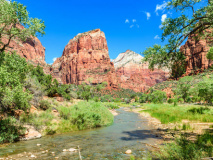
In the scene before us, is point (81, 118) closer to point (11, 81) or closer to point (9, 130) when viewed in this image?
point (9, 130)

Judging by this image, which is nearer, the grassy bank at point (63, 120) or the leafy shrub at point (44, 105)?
the grassy bank at point (63, 120)

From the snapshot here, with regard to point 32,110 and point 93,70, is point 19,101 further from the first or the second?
point 93,70

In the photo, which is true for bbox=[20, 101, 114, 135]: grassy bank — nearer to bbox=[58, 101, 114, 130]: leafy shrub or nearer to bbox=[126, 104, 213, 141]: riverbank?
bbox=[58, 101, 114, 130]: leafy shrub

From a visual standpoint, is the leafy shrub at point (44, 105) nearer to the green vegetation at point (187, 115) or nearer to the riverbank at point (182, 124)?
the riverbank at point (182, 124)

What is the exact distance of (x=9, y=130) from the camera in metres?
10.3

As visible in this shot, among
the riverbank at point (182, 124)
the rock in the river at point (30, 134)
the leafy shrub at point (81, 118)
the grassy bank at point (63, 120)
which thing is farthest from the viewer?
the leafy shrub at point (81, 118)

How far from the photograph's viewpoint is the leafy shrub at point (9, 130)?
32.4 ft

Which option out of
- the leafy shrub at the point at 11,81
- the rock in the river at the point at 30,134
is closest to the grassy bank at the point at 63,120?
the rock in the river at the point at 30,134

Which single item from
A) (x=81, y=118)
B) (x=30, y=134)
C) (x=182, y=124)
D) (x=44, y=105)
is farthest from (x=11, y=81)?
(x=182, y=124)

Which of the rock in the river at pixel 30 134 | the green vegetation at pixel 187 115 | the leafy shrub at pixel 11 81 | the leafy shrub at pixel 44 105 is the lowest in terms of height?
the green vegetation at pixel 187 115

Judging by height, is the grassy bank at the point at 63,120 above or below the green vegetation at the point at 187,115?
above

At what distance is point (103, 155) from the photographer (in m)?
7.75

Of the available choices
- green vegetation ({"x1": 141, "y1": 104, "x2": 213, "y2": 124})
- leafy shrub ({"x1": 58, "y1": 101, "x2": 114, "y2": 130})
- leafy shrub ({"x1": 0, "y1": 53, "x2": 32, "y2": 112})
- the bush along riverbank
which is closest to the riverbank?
green vegetation ({"x1": 141, "y1": 104, "x2": 213, "y2": 124})

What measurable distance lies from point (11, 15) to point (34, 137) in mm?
9109
